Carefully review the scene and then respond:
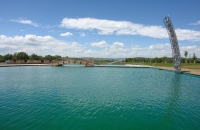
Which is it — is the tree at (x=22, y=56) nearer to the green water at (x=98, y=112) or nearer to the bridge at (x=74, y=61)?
the bridge at (x=74, y=61)

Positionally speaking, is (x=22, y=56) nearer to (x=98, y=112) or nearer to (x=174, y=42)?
(x=174, y=42)

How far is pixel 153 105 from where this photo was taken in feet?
48.1

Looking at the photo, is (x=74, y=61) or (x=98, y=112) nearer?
(x=98, y=112)

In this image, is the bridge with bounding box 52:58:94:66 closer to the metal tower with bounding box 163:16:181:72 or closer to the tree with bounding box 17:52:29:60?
the tree with bounding box 17:52:29:60

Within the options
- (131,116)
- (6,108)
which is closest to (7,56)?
(6,108)

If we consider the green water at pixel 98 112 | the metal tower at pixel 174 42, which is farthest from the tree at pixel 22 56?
the green water at pixel 98 112

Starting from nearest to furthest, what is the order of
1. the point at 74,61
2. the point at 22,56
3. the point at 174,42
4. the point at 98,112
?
the point at 98,112
the point at 174,42
the point at 74,61
the point at 22,56

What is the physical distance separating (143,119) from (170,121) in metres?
1.85

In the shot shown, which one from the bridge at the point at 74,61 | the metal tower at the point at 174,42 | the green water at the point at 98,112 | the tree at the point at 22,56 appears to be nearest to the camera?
the green water at the point at 98,112

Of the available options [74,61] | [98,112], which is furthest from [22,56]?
[98,112]

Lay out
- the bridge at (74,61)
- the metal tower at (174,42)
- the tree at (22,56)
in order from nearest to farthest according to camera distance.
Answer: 1. the metal tower at (174,42)
2. the bridge at (74,61)
3. the tree at (22,56)

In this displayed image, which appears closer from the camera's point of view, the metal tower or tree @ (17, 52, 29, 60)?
the metal tower

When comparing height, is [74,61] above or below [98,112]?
above

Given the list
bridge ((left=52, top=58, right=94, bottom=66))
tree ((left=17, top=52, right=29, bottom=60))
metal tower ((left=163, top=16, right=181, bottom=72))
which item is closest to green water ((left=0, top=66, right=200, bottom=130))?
metal tower ((left=163, top=16, right=181, bottom=72))
